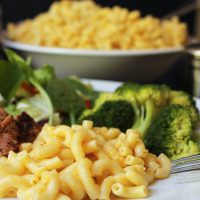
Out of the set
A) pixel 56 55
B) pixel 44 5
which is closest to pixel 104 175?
pixel 56 55

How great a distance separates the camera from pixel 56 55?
7.77 feet

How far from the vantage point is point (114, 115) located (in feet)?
5.28

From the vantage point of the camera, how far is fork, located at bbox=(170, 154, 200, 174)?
1276 millimetres

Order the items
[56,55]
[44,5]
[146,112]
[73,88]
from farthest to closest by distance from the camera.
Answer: [44,5]
[56,55]
[73,88]
[146,112]

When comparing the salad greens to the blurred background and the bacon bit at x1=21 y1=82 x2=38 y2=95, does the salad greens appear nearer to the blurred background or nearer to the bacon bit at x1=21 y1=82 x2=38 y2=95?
the bacon bit at x1=21 y1=82 x2=38 y2=95

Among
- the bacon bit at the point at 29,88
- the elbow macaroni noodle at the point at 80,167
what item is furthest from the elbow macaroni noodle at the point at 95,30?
the elbow macaroni noodle at the point at 80,167

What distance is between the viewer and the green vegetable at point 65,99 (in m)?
1.79

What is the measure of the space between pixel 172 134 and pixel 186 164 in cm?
20

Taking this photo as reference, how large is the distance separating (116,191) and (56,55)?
132 cm

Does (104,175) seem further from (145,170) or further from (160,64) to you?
(160,64)

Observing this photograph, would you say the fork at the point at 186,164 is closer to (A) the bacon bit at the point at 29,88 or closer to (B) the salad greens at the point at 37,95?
(B) the salad greens at the point at 37,95


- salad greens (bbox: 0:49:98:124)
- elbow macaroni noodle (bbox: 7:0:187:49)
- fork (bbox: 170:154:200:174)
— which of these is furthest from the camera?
elbow macaroni noodle (bbox: 7:0:187:49)

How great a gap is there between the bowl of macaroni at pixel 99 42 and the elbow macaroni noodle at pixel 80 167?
1.01 meters

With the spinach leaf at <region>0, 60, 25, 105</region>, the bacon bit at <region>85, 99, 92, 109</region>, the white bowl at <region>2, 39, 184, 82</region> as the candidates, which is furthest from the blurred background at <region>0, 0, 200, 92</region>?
the spinach leaf at <region>0, 60, 25, 105</region>
